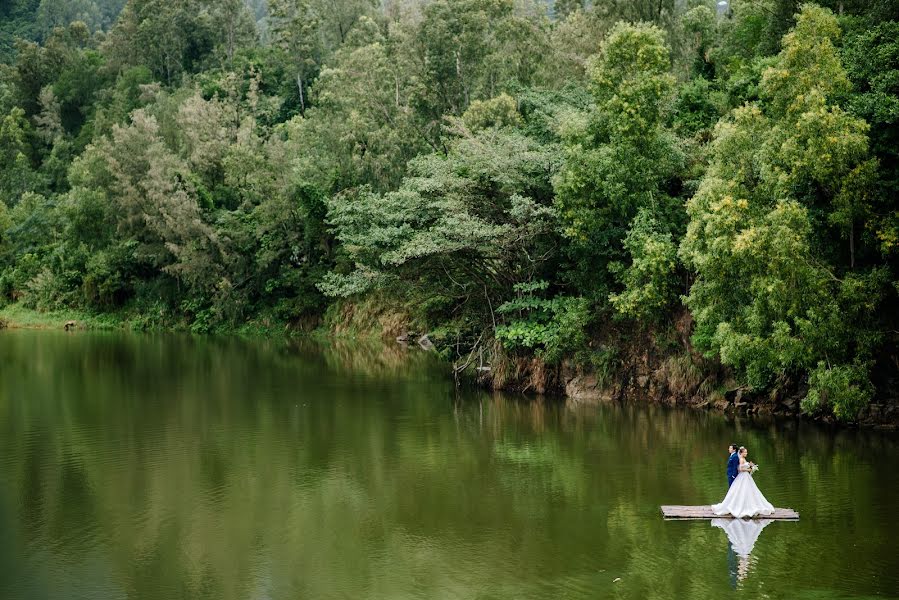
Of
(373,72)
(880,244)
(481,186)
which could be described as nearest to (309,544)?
(880,244)

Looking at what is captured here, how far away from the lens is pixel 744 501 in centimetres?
1808

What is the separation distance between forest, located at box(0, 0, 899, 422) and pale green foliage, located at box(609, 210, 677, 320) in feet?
0.30

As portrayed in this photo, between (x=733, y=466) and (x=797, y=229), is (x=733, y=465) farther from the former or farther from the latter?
(x=797, y=229)

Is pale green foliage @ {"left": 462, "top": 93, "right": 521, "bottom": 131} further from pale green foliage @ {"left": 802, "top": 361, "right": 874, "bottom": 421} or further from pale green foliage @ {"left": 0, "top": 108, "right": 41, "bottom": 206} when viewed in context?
pale green foliage @ {"left": 0, "top": 108, "right": 41, "bottom": 206}

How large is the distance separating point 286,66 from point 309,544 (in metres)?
73.5

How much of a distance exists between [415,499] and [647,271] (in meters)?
12.7

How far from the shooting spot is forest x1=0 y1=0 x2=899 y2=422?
24.7 metres

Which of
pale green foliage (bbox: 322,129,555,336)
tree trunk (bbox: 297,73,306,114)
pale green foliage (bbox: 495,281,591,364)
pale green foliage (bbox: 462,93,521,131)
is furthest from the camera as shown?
tree trunk (bbox: 297,73,306,114)

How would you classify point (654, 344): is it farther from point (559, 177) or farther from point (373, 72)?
point (373, 72)

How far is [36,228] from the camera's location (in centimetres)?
7388

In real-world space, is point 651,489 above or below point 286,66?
below

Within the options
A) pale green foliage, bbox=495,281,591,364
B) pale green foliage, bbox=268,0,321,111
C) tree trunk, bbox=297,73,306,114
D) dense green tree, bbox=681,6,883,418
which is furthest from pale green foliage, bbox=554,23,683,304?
pale green foliage, bbox=268,0,321,111

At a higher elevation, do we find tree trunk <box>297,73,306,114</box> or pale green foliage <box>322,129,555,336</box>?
tree trunk <box>297,73,306,114</box>

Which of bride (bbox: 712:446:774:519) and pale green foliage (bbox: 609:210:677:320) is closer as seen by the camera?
bride (bbox: 712:446:774:519)
